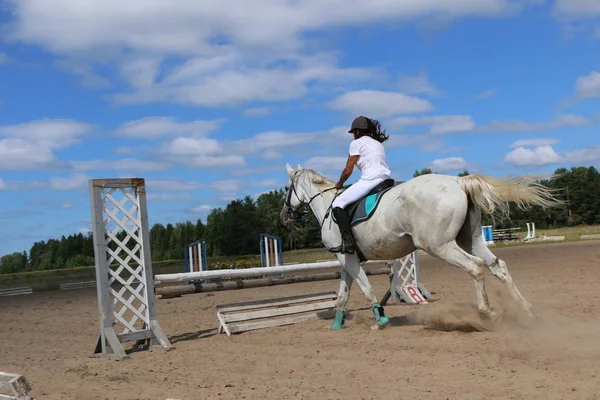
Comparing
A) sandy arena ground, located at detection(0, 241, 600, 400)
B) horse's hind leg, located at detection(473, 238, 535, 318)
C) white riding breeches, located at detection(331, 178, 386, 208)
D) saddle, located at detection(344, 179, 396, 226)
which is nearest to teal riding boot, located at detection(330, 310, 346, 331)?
sandy arena ground, located at detection(0, 241, 600, 400)

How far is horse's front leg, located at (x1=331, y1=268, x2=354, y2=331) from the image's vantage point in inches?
318

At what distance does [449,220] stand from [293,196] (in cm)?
316

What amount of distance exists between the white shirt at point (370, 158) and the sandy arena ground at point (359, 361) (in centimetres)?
199

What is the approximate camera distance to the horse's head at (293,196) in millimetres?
9242

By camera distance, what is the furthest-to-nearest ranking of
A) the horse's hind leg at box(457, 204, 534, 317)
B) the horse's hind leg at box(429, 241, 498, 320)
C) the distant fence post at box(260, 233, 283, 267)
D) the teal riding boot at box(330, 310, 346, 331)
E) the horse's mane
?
the distant fence post at box(260, 233, 283, 267) < the horse's mane < the teal riding boot at box(330, 310, 346, 331) < the horse's hind leg at box(457, 204, 534, 317) < the horse's hind leg at box(429, 241, 498, 320)

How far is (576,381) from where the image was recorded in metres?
4.29

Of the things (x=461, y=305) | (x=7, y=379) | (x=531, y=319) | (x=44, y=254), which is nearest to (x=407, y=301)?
(x=461, y=305)

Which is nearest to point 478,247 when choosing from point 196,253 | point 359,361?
point 359,361

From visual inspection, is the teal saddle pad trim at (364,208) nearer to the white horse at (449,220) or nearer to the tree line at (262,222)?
the white horse at (449,220)

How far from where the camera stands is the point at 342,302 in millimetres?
8273

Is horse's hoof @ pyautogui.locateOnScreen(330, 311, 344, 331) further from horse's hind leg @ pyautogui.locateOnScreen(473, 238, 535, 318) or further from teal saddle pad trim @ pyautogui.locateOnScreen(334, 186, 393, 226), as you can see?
horse's hind leg @ pyautogui.locateOnScreen(473, 238, 535, 318)

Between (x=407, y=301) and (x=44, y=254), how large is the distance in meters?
88.8

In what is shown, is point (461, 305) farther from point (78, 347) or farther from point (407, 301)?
point (78, 347)

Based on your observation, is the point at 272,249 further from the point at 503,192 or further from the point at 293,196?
the point at 503,192
